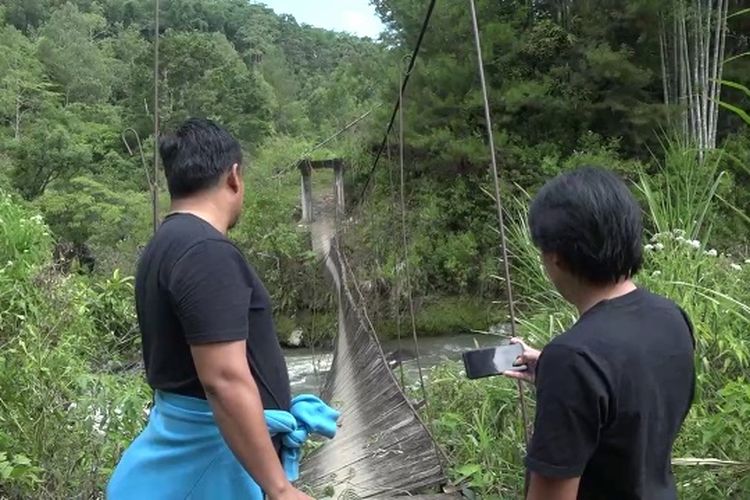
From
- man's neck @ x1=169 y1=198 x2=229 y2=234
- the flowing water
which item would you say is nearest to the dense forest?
the flowing water

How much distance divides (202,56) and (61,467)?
44.6 feet

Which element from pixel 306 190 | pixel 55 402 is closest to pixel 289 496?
pixel 55 402

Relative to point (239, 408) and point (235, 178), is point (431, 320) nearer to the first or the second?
point (235, 178)

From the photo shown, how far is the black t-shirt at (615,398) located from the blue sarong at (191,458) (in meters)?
0.44

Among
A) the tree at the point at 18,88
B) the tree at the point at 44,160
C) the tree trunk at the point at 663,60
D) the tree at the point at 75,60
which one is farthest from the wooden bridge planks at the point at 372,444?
the tree at the point at 75,60

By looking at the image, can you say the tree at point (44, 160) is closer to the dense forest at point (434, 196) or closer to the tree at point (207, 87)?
the dense forest at point (434, 196)

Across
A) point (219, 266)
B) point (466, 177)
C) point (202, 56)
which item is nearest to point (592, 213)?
point (219, 266)

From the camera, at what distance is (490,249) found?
8695mm

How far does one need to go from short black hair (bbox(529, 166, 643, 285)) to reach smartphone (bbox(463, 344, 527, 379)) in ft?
0.76

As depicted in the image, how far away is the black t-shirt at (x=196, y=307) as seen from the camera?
913 mm

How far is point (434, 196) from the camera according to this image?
9.58 metres

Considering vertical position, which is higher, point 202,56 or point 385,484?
point 202,56

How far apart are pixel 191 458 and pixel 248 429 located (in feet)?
0.45

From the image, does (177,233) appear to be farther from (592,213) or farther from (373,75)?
(373,75)
